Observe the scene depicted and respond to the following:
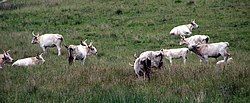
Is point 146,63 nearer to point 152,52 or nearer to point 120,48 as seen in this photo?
point 152,52

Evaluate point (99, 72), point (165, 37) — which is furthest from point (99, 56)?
point (99, 72)

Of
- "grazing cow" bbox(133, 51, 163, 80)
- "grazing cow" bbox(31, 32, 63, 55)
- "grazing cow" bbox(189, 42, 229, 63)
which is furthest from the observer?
"grazing cow" bbox(31, 32, 63, 55)

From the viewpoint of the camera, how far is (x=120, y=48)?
774 inches

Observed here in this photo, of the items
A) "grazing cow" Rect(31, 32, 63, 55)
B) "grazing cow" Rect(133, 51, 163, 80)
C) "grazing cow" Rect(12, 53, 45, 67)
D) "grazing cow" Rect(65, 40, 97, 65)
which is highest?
"grazing cow" Rect(133, 51, 163, 80)

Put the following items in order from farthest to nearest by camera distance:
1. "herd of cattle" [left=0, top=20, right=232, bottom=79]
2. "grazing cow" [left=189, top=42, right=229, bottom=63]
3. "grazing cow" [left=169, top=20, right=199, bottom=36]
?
"grazing cow" [left=169, top=20, right=199, bottom=36] → "grazing cow" [left=189, top=42, right=229, bottom=63] → "herd of cattle" [left=0, top=20, right=232, bottom=79]

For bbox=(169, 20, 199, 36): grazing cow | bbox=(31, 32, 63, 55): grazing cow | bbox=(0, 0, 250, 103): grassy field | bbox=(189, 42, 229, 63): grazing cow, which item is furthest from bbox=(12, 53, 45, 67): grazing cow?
bbox=(169, 20, 199, 36): grazing cow

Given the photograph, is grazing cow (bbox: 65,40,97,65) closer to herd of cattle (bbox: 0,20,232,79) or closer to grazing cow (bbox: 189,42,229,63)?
herd of cattle (bbox: 0,20,232,79)

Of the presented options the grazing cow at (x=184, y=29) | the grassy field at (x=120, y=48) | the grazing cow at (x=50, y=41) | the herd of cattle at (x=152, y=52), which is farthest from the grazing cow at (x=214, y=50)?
the grazing cow at (x=50, y=41)

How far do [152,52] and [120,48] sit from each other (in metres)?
8.08

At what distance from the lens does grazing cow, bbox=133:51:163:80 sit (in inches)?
423

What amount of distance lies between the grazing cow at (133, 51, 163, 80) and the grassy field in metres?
0.28

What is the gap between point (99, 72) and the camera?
1185 cm

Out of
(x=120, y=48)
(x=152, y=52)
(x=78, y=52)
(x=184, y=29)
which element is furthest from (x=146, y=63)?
(x=184, y=29)

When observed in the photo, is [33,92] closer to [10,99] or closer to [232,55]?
[10,99]
